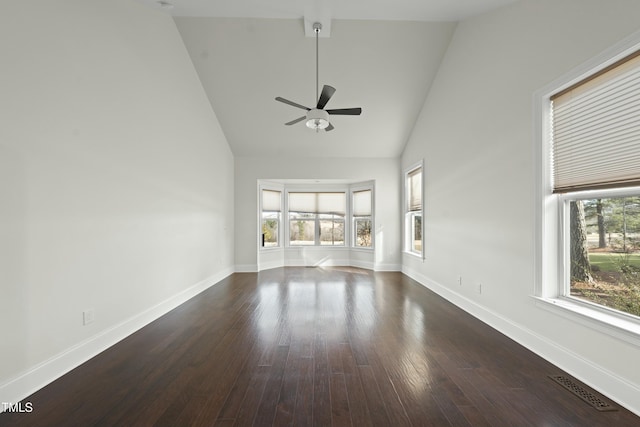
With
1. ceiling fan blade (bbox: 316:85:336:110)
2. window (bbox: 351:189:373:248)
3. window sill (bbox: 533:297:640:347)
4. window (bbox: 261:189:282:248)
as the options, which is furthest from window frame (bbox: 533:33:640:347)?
window (bbox: 261:189:282:248)

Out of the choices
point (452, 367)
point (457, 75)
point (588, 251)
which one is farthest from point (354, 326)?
point (457, 75)

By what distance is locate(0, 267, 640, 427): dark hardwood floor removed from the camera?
1.84 m

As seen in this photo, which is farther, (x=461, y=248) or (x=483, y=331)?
(x=461, y=248)

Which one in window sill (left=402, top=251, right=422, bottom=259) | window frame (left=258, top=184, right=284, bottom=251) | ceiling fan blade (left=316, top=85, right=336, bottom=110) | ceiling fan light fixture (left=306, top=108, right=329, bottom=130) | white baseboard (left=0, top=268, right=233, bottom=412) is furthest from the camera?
window frame (left=258, top=184, right=284, bottom=251)

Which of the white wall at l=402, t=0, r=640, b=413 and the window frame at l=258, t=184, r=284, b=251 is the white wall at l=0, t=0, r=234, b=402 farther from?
the white wall at l=402, t=0, r=640, b=413

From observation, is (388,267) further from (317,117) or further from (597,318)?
(597,318)

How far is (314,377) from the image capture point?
90.5 inches

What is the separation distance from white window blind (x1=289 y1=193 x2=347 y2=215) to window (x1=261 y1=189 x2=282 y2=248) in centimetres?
43

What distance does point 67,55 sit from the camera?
2.44 meters

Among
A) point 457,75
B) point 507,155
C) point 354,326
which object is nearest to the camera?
point 507,155

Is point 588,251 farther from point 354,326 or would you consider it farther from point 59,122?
point 59,122

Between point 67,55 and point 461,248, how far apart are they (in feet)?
15.4

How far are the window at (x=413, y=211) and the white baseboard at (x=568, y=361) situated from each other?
2.38 m

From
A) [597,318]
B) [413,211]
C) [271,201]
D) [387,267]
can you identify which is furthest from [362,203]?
[597,318]
